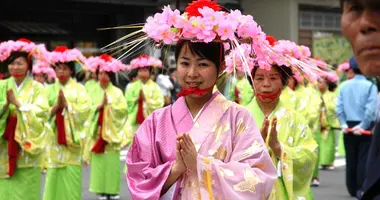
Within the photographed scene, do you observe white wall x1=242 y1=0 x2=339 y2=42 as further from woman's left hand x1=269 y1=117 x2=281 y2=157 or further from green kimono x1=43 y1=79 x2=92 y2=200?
woman's left hand x1=269 y1=117 x2=281 y2=157

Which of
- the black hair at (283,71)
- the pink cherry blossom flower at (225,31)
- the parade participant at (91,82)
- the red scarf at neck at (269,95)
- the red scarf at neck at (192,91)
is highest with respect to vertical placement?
the parade participant at (91,82)

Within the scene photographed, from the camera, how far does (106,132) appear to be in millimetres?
9812

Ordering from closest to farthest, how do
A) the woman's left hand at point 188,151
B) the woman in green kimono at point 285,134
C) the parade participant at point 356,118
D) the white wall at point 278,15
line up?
the woman's left hand at point 188,151 < the woman in green kimono at point 285,134 < the parade participant at point 356,118 < the white wall at point 278,15

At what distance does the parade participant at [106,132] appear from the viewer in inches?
380

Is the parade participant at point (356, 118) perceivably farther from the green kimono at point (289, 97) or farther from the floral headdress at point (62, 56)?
the floral headdress at point (62, 56)

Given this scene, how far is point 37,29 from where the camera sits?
1914 centimetres

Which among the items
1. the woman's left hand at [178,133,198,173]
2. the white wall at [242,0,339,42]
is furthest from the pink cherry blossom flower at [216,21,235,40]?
the white wall at [242,0,339,42]

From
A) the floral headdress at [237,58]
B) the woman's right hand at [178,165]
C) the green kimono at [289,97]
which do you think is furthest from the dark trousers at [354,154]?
the woman's right hand at [178,165]

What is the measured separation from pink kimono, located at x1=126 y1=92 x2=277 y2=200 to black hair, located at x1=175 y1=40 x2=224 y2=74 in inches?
9.3

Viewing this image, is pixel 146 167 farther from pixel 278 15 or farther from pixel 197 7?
pixel 278 15

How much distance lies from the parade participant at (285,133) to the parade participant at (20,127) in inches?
116

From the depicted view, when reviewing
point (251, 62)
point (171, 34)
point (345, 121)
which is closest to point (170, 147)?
point (171, 34)

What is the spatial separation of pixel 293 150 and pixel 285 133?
17cm

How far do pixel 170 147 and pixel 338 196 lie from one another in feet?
21.0
